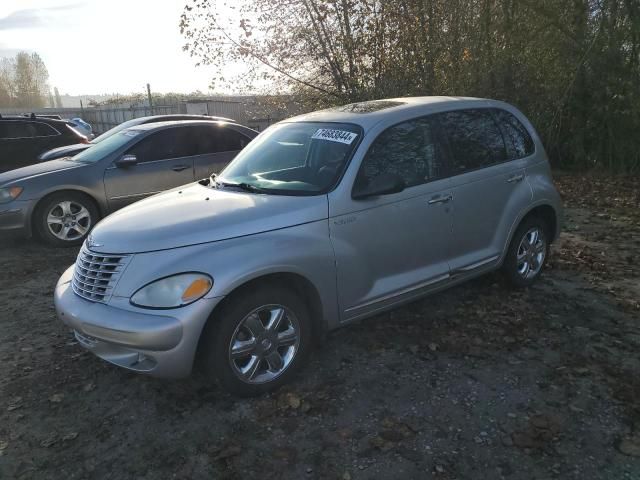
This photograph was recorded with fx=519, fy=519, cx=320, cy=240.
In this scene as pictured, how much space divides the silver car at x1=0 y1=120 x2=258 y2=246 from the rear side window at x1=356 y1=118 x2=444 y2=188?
14.3 feet

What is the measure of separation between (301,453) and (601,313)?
2.98 meters

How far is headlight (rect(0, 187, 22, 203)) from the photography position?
650cm

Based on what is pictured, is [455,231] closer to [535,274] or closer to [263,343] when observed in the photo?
[535,274]

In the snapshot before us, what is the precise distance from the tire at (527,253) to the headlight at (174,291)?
2.93 metres

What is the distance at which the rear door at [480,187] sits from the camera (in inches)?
164

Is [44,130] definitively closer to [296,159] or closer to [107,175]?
[107,175]

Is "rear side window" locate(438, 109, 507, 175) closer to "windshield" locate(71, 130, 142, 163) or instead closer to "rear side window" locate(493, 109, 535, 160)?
"rear side window" locate(493, 109, 535, 160)

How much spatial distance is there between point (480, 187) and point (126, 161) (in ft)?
15.8

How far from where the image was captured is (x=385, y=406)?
3.19m

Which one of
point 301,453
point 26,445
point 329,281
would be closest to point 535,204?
point 329,281

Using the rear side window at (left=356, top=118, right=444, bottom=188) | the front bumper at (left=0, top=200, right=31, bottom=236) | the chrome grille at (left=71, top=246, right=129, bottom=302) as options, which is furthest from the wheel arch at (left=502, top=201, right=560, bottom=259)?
the front bumper at (left=0, top=200, right=31, bottom=236)

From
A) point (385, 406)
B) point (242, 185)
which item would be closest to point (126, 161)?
point (242, 185)

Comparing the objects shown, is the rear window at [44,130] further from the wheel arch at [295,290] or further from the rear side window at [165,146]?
the wheel arch at [295,290]

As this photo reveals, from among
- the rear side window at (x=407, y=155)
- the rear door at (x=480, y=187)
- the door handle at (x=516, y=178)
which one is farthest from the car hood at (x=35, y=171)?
the door handle at (x=516, y=178)
